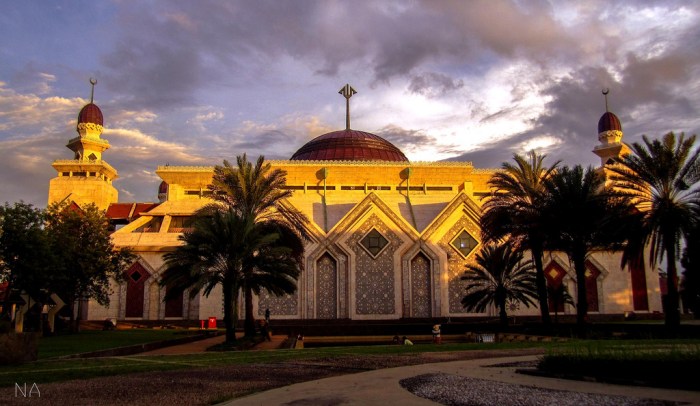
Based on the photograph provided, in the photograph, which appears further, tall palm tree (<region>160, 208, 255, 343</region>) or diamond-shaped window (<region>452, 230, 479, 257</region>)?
diamond-shaped window (<region>452, 230, 479, 257</region>)

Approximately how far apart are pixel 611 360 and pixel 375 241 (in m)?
35.5

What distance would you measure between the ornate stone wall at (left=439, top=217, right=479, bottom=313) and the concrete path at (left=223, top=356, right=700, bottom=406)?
109ft

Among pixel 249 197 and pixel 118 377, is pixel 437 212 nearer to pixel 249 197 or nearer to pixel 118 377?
pixel 249 197

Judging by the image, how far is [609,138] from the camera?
6544 centimetres

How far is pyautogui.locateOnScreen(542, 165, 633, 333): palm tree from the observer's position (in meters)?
27.3

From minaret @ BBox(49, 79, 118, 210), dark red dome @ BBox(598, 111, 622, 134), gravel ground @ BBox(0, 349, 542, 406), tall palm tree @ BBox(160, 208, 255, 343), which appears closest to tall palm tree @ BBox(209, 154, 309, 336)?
tall palm tree @ BBox(160, 208, 255, 343)

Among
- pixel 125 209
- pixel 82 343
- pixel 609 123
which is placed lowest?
pixel 82 343

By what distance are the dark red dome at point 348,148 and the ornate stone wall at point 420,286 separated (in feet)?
62.6

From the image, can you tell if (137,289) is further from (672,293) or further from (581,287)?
(672,293)

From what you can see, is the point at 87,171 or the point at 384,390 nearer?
the point at 384,390

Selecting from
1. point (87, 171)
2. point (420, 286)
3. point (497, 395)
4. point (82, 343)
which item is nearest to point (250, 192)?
point (82, 343)

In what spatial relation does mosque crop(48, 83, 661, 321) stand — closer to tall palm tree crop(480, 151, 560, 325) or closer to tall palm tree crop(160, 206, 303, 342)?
tall palm tree crop(480, 151, 560, 325)

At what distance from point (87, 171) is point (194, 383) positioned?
186 feet

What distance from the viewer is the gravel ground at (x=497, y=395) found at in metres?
7.40
